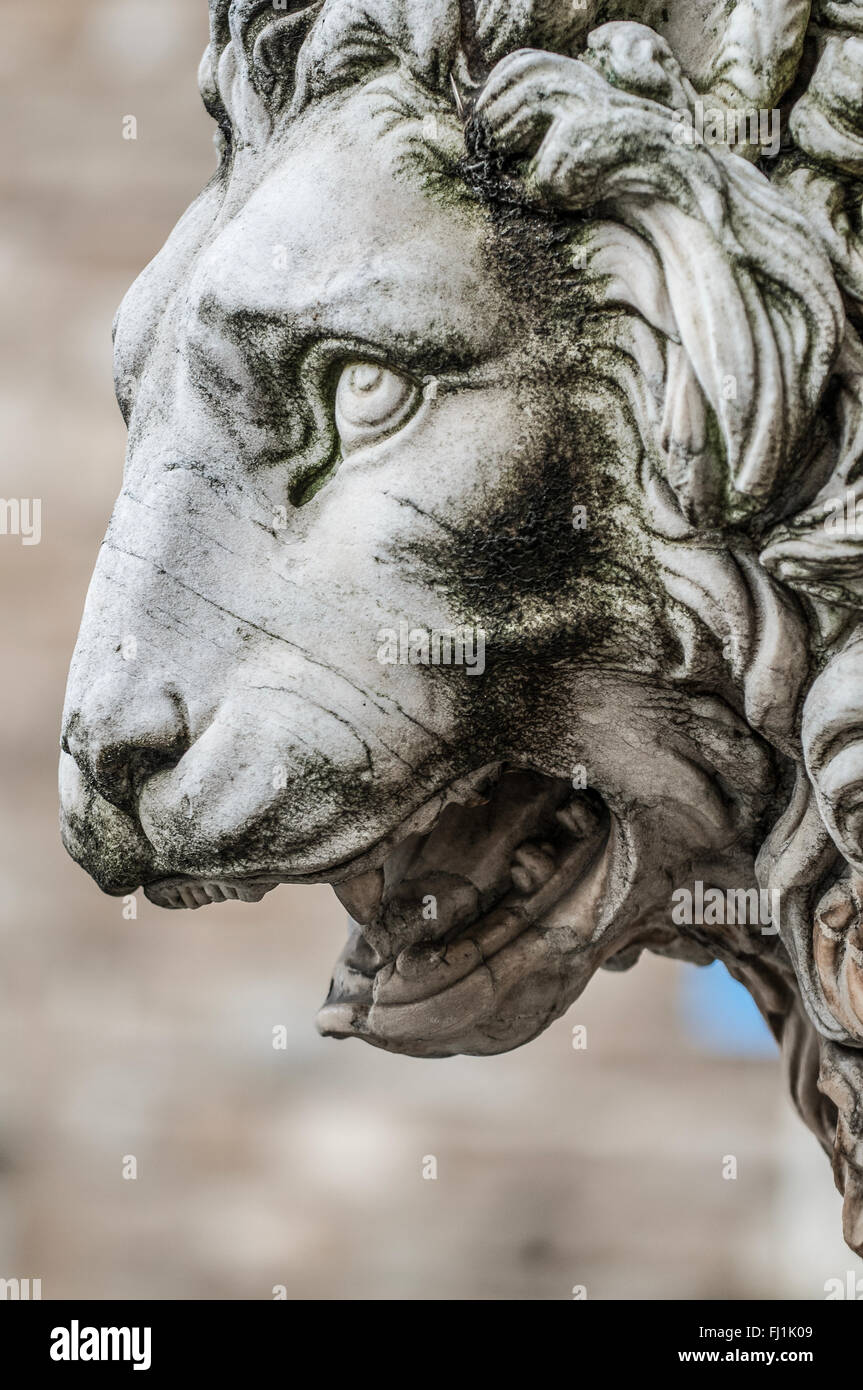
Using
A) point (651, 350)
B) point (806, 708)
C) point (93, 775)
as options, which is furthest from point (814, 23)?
point (93, 775)

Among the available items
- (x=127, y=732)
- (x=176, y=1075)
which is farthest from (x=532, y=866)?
(x=176, y=1075)

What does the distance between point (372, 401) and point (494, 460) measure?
83mm

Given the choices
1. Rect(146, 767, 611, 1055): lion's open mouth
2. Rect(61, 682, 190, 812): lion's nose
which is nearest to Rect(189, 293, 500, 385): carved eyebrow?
Rect(61, 682, 190, 812): lion's nose

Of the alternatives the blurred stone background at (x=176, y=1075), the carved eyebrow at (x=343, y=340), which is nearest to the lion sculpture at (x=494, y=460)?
the carved eyebrow at (x=343, y=340)

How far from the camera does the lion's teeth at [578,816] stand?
4.39ft

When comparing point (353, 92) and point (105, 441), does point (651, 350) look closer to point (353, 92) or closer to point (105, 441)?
point (353, 92)

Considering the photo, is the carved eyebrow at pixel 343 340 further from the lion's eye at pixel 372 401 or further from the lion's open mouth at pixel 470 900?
the lion's open mouth at pixel 470 900

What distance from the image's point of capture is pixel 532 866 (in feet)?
4.44

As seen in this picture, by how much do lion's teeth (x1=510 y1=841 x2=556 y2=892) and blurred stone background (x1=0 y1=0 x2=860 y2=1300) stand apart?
2683 millimetres

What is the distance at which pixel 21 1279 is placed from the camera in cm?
382

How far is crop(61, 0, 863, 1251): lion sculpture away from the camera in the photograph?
107 cm

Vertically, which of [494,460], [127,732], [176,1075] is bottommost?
[176,1075]

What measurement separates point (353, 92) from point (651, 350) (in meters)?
0.24

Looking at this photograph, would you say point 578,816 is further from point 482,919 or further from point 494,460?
point 494,460
